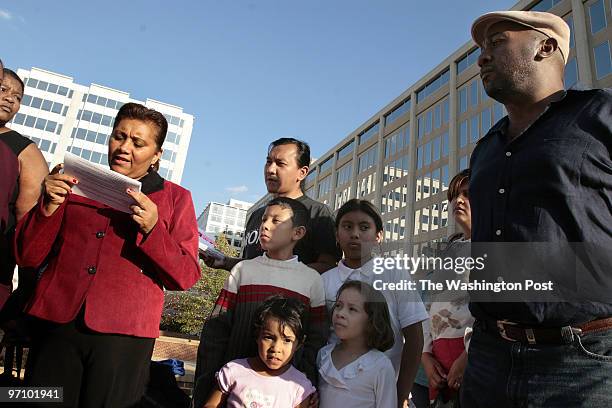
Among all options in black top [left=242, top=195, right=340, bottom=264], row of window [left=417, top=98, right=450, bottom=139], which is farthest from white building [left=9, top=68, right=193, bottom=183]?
black top [left=242, top=195, right=340, bottom=264]

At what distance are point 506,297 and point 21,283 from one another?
226 cm

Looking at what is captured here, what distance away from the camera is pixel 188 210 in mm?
2186

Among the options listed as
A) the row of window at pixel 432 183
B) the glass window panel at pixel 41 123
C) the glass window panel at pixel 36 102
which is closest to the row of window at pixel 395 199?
the row of window at pixel 432 183

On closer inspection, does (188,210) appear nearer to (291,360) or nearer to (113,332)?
(113,332)

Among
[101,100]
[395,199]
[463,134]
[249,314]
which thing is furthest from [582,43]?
[101,100]

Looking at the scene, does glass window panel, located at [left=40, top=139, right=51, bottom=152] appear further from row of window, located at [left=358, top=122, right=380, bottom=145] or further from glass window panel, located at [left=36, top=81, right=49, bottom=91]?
row of window, located at [left=358, top=122, right=380, bottom=145]

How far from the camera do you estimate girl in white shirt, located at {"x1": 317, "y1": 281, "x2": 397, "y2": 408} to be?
2.30 meters

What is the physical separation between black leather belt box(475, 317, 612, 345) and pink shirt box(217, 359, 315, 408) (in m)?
1.18

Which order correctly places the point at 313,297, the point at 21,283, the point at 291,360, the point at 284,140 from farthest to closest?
the point at 284,140, the point at 313,297, the point at 291,360, the point at 21,283

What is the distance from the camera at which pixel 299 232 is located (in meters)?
2.85

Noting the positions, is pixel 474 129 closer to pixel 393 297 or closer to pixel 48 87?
pixel 393 297

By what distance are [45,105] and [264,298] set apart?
69.6m

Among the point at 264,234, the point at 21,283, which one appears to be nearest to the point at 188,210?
the point at 264,234

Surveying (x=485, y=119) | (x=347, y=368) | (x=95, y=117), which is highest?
(x=95, y=117)
